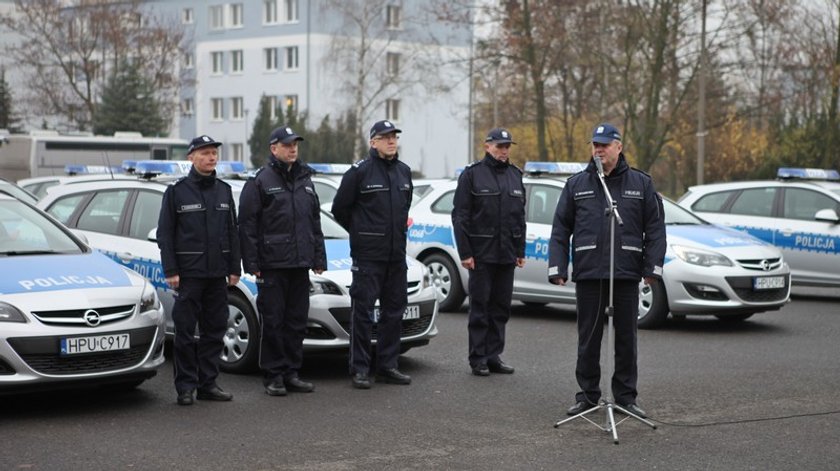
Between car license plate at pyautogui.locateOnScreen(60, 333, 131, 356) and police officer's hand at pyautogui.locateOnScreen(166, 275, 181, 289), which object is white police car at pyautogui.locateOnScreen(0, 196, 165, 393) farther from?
police officer's hand at pyautogui.locateOnScreen(166, 275, 181, 289)

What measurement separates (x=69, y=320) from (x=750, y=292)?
24.1 ft

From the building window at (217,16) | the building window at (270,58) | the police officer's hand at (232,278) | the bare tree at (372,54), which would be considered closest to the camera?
the police officer's hand at (232,278)

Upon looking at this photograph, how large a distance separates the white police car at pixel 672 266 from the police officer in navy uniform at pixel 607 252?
4529 mm

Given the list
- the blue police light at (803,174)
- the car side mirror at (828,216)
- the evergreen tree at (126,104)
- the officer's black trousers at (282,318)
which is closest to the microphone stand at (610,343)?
the officer's black trousers at (282,318)

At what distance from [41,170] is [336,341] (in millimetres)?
29066

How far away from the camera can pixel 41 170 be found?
36.3 m

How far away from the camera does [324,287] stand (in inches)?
369

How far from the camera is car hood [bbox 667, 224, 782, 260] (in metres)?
12.5

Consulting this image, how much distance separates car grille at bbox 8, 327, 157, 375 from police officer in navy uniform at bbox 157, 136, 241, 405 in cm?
33

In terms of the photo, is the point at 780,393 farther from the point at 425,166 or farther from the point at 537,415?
the point at 425,166

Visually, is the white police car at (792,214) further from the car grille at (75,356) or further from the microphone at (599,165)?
the car grille at (75,356)

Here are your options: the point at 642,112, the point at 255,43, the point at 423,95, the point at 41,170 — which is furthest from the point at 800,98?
the point at 255,43

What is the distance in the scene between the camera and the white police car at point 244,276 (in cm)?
934

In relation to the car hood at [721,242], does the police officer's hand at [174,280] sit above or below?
above
